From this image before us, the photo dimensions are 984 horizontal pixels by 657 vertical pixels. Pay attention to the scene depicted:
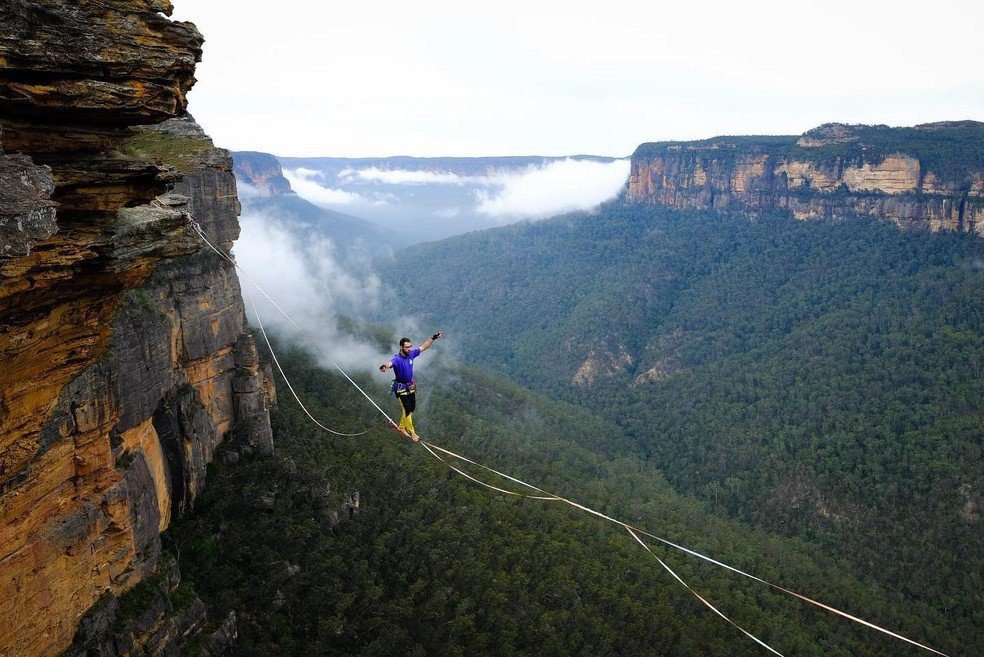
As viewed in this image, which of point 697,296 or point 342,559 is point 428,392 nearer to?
point 342,559

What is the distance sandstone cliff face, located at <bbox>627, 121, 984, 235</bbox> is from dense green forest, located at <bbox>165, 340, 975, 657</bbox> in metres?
60.9

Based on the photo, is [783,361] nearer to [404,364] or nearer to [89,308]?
[404,364]

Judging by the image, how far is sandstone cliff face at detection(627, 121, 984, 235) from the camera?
8450 cm

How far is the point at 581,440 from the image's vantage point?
6644 cm

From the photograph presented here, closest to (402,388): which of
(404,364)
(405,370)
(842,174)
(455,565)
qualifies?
(405,370)

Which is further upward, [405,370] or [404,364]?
[404,364]

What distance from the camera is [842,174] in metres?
97.7

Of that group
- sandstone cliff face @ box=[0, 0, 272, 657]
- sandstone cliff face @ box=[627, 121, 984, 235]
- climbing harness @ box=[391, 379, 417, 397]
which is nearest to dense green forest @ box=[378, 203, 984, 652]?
sandstone cliff face @ box=[627, 121, 984, 235]

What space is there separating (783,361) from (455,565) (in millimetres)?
60200

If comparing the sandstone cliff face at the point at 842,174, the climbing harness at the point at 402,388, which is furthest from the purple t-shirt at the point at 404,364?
the sandstone cliff face at the point at 842,174

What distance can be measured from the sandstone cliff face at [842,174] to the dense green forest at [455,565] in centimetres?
6087

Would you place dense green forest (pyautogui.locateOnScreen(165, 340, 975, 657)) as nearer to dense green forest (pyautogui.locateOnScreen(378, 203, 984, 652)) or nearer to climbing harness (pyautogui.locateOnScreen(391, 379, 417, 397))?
dense green forest (pyautogui.locateOnScreen(378, 203, 984, 652))

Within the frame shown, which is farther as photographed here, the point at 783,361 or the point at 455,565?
the point at 783,361

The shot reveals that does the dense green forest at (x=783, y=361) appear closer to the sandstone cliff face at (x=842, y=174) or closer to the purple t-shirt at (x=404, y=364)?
the sandstone cliff face at (x=842, y=174)
